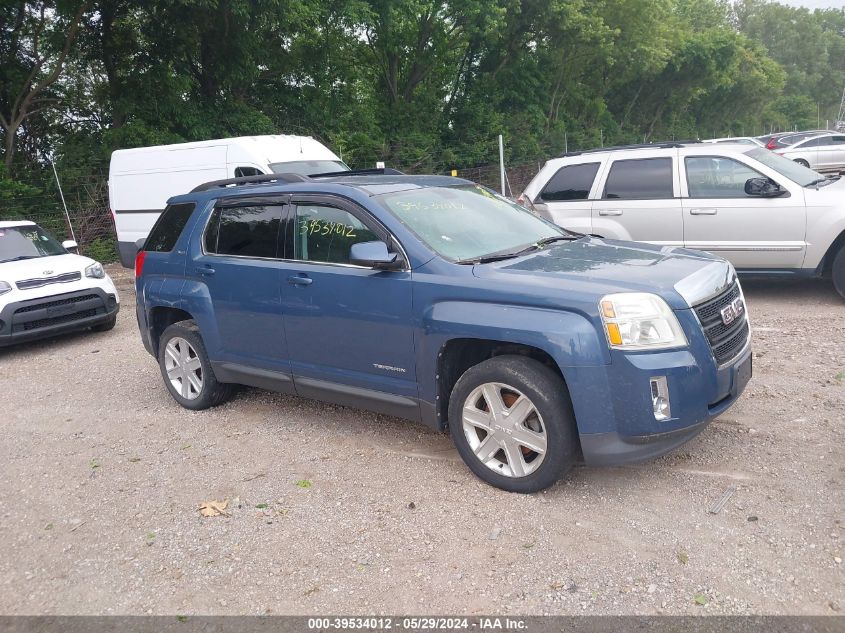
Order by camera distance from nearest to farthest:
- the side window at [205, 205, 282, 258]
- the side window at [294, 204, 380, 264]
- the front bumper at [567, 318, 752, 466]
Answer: the front bumper at [567, 318, 752, 466], the side window at [294, 204, 380, 264], the side window at [205, 205, 282, 258]

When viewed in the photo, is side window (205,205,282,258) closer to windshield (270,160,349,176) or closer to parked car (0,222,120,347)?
parked car (0,222,120,347)

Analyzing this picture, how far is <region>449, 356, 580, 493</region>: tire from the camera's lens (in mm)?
3771

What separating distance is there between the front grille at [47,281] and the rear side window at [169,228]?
3210 mm

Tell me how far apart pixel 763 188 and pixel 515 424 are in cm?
532

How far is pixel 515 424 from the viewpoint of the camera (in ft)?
12.9

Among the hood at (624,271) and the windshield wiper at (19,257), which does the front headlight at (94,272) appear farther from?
the hood at (624,271)

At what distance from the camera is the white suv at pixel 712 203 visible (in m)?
7.62

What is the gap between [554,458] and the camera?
149 inches

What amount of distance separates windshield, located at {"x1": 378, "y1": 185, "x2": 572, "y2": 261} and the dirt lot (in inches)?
53.7

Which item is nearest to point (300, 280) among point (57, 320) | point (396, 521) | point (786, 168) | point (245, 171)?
point (396, 521)

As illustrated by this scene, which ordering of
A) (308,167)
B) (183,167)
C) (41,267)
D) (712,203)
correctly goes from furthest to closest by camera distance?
(183,167) → (308,167) → (41,267) → (712,203)

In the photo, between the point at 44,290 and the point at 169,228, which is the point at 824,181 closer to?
the point at 169,228

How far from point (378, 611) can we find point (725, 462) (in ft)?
7.57

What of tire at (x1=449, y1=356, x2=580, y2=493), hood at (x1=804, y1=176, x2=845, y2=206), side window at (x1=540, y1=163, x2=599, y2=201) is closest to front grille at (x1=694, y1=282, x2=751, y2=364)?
tire at (x1=449, y1=356, x2=580, y2=493)
